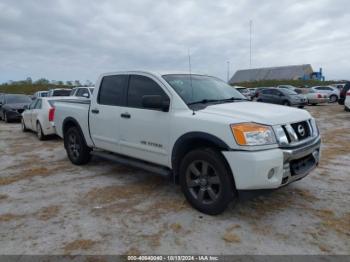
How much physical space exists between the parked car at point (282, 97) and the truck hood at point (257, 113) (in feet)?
57.8

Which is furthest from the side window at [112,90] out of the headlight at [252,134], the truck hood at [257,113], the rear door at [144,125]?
the headlight at [252,134]

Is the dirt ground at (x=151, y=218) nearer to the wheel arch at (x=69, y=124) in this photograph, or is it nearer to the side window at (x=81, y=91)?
the wheel arch at (x=69, y=124)

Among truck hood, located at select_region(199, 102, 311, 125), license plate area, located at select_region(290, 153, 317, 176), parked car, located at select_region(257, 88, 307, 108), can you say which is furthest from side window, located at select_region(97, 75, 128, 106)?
parked car, located at select_region(257, 88, 307, 108)

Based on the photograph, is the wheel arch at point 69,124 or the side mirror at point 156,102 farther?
the wheel arch at point 69,124

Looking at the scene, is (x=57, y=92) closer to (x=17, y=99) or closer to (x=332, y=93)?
(x=17, y=99)

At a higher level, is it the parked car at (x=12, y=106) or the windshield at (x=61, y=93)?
the windshield at (x=61, y=93)

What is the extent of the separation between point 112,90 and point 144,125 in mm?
1226

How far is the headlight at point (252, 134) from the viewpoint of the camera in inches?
138

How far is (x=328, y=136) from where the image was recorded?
9922mm

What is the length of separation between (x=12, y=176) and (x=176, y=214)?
3660 mm

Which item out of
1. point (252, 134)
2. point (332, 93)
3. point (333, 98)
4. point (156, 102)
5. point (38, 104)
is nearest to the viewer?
point (252, 134)

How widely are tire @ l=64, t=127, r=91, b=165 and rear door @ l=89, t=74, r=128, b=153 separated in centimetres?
60

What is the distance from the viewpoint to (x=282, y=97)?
21312 mm

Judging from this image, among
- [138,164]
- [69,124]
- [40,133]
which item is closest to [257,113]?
[138,164]
